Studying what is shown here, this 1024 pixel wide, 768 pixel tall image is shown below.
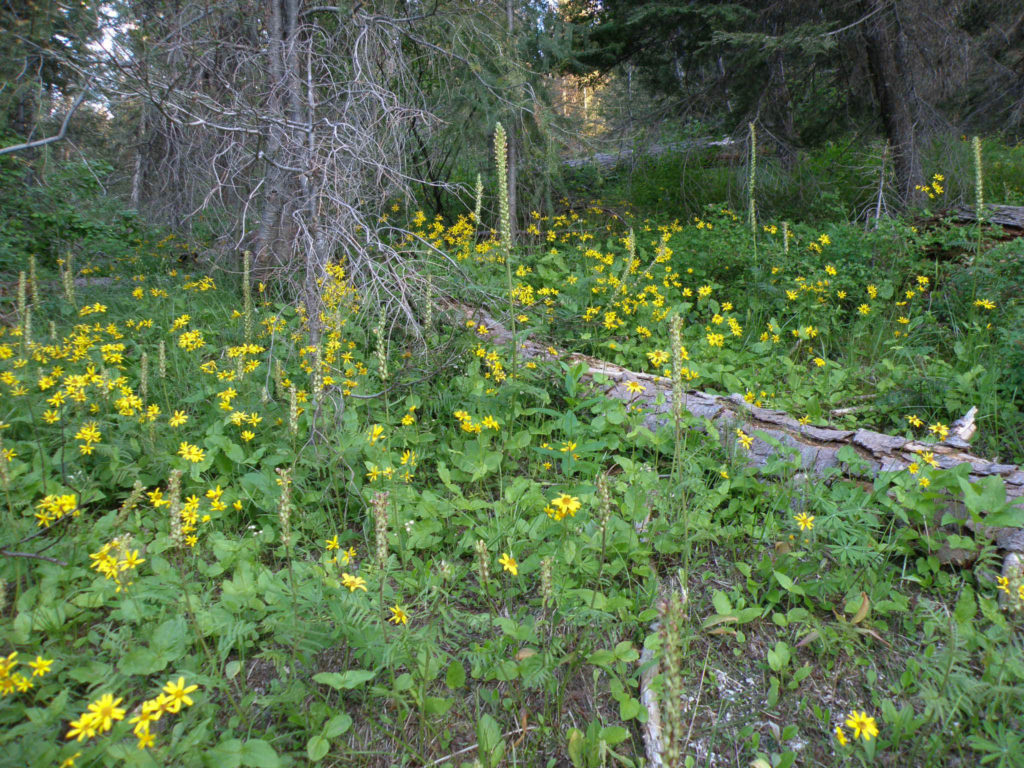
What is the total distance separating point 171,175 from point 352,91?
2967 millimetres

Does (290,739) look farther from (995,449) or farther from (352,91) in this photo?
(352,91)

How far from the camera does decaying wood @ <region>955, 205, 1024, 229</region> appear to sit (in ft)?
16.9

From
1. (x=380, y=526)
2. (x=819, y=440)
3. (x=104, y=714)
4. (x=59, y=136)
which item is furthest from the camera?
(x=59, y=136)

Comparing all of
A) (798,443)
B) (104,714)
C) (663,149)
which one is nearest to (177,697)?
(104,714)

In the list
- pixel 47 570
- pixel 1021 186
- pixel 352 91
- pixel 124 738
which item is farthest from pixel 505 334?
pixel 1021 186

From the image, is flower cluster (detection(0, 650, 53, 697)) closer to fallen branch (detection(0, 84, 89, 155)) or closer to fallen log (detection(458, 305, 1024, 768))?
fallen log (detection(458, 305, 1024, 768))

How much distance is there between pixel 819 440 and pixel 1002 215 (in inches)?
168

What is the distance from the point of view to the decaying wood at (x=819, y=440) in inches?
89.4

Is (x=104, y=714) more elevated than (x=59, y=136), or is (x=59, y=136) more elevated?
(x=59, y=136)

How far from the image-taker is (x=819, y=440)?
2754 millimetres

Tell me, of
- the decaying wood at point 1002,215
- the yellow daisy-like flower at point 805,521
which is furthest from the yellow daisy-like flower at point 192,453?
the decaying wood at point 1002,215

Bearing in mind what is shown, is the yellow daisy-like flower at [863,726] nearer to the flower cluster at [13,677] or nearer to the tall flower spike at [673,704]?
the tall flower spike at [673,704]

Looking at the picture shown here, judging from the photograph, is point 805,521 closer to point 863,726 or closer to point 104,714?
point 863,726

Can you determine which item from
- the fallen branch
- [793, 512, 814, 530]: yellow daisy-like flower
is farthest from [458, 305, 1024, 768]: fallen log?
the fallen branch
